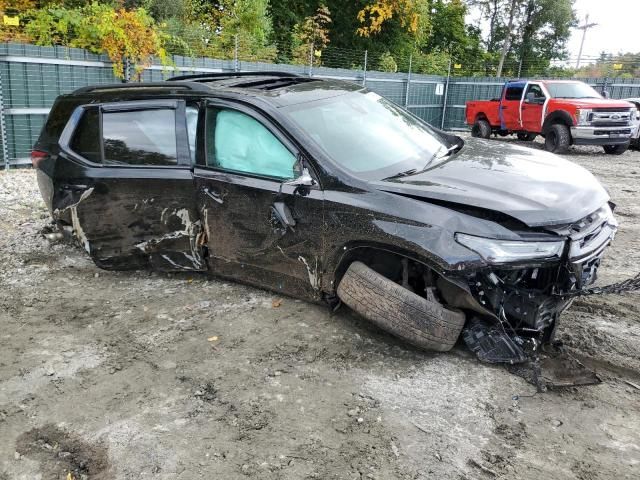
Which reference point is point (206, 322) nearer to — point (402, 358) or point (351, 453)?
point (402, 358)

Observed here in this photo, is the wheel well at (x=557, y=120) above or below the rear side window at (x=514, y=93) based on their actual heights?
below

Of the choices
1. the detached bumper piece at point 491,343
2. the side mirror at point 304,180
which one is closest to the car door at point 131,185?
the side mirror at point 304,180

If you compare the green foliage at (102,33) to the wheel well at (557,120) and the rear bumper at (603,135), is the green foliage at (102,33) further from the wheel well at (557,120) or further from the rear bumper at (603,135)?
the rear bumper at (603,135)

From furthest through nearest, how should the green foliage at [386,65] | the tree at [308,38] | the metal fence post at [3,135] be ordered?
the green foliage at [386,65], the tree at [308,38], the metal fence post at [3,135]

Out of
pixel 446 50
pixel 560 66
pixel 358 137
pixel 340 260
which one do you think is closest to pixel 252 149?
pixel 358 137

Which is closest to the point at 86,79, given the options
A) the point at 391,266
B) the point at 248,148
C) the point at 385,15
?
the point at 248,148

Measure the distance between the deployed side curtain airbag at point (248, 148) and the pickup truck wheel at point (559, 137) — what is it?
11487 millimetres

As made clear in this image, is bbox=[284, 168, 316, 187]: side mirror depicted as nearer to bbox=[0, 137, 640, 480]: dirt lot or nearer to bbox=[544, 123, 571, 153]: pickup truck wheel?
bbox=[0, 137, 640, 480]: dirt lot

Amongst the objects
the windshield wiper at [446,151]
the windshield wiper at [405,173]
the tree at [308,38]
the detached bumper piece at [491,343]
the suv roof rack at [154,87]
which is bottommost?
the detached bumper piece at [491,343]

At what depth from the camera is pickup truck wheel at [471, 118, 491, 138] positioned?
1675cm

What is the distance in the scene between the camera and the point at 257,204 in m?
3.91

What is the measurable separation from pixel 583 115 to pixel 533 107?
177 centimetres

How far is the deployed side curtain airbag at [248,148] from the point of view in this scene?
3.85 m

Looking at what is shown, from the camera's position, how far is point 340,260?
12.0 ft
